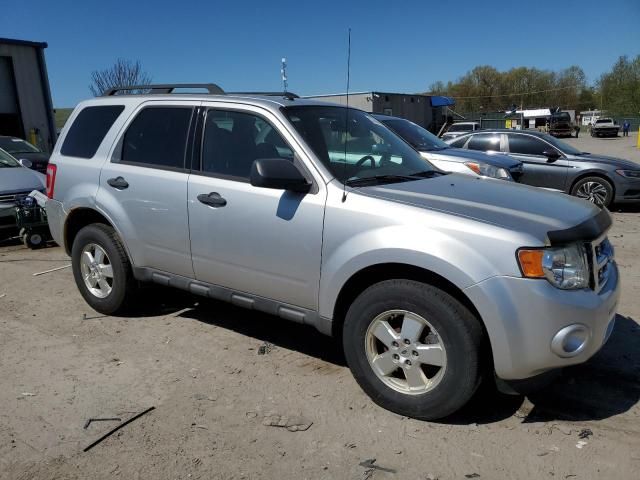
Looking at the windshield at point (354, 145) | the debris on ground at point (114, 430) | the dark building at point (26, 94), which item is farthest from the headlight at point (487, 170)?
the dark building at point (26, 94)

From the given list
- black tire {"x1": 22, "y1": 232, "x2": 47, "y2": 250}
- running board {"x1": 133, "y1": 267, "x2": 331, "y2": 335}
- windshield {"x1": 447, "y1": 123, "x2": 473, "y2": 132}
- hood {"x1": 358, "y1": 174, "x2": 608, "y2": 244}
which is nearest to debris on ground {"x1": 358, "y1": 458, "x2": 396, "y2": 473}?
running board {"x1": 133, "y1": 267, "x2": 331, "y2": 335}

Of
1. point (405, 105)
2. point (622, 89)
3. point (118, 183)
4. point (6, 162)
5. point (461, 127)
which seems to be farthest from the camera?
point (622, 89)

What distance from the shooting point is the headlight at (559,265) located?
2.74 meters

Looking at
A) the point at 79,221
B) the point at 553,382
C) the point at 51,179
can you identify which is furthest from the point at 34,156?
the point at 553,382

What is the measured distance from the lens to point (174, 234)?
416 cm

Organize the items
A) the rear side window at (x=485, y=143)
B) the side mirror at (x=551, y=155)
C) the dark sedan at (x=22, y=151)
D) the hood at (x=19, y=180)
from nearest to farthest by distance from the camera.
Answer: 1. the hood at (x=19, y=180)
2. the side mirror at (x=551, y=155)
3. the rear side window at (x=485, y=143)
4. the dark sedan at (x=22, y=151)

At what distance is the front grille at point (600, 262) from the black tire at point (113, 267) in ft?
11.4

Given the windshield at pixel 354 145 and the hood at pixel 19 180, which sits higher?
the windshield at pixel 354 145

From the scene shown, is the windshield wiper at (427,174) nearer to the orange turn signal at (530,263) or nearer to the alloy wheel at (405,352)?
the alloy wheel at (405,352)

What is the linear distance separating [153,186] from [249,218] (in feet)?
3.34

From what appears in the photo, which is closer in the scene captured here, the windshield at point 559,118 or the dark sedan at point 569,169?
the dark sedan at point 569,169

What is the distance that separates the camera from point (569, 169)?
34.4ft

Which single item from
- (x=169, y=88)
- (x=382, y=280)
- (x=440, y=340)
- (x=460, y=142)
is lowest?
(x=440, y=340)

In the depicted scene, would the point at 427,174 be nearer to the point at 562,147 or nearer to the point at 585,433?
the point at 585,433
